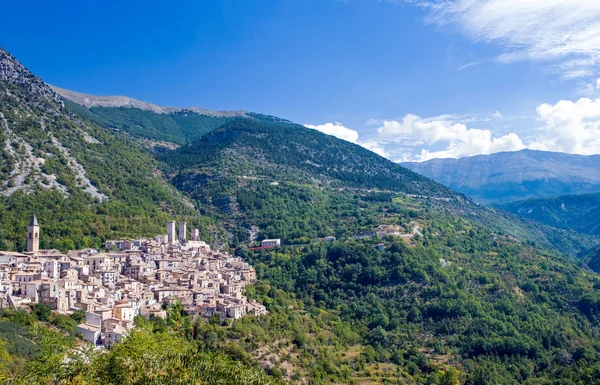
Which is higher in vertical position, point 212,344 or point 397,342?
point 212,344

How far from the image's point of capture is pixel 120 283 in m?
42.6

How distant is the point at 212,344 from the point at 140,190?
1996 inches

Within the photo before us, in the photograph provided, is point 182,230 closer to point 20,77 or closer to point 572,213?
point 20,77

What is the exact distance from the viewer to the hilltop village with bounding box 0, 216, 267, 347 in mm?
34781

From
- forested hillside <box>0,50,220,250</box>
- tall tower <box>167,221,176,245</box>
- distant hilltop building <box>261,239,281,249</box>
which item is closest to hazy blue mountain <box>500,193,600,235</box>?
distant hilltop building <box>261,239,281,249</box>

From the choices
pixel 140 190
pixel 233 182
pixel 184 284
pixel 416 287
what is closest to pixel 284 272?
pixel 416 287

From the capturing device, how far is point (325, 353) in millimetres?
43625

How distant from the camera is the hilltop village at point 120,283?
34.8m

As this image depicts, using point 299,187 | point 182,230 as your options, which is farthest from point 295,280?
point 299,187

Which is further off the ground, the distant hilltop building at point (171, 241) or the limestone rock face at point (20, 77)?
the limestone rock face at point (20, 77)

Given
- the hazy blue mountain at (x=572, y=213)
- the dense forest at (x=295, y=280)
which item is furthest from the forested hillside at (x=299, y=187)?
the hazy blue mountain at (x=572, y=213)

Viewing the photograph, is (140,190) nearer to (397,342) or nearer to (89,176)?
(89,176)

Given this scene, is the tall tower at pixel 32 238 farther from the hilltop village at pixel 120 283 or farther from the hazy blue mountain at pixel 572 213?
the hazy blue mountain at pixel 572 213

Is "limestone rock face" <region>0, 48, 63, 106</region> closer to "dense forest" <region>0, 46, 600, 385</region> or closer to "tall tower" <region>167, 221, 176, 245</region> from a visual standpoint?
"dense forest" <region>0, 46, 600, 385</region>
